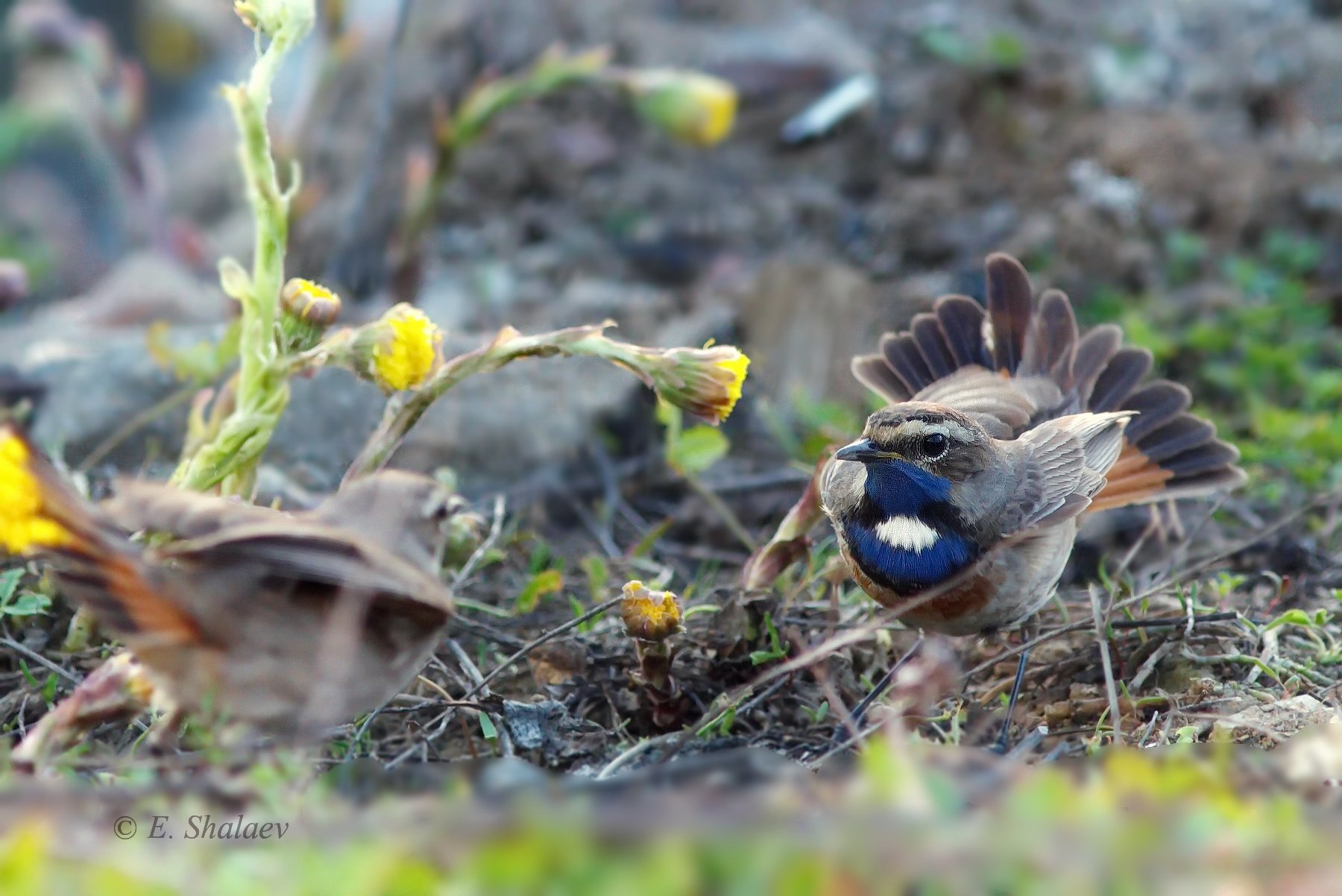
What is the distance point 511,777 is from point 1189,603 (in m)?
2.39

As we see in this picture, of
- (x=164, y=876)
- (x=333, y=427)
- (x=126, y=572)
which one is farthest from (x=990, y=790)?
(x=333, y=427)

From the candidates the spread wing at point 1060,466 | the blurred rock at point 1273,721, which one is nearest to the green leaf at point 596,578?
the spread wing at point 1060,466

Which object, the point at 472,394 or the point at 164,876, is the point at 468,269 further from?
the point at 164,876

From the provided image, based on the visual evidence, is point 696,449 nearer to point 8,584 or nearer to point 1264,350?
point 8,584

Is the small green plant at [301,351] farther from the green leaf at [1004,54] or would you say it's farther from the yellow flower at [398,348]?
the green leaf at [1004,54]

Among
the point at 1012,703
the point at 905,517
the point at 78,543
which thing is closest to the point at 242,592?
the point at 78,543

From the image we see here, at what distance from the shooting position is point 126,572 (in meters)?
2.64

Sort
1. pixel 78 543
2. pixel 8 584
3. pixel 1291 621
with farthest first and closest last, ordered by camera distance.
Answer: pixel 1291 621 < pixel 8 584 < pixel 78 543

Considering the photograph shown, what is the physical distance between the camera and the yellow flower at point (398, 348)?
124 inches

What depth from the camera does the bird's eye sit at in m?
3.82

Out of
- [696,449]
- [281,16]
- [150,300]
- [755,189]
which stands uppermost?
[281,16]

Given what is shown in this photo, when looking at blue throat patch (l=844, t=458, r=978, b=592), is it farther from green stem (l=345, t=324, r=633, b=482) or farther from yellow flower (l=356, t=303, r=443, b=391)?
yellow flower (l=356, t=303, r=443, b=391)

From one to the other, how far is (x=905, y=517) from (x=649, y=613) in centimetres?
88

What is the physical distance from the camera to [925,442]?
3824 mm
